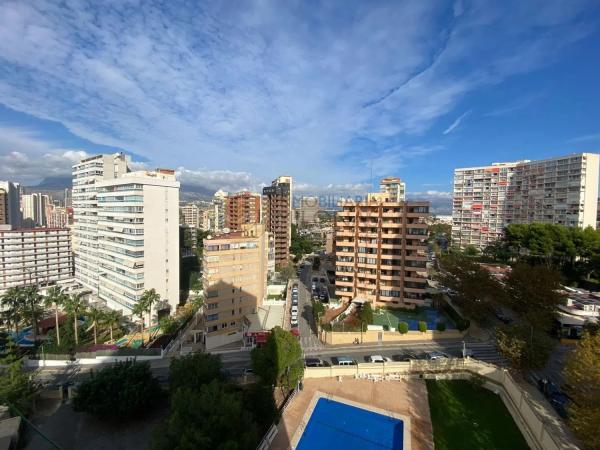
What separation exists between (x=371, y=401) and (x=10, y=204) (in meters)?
141

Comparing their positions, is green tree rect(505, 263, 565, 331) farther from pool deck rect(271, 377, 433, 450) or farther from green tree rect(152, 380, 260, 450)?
green tree rect(152, 380, 260, 450)

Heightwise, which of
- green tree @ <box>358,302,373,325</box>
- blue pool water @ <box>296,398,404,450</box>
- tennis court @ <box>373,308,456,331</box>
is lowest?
blue pool water @ <box>296,398,404,450</box>

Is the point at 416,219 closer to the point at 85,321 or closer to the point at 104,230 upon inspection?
the point at 104,230

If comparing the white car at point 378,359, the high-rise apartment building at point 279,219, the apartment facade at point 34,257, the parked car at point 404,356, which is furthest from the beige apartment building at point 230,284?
the apartment facade at point 34,257

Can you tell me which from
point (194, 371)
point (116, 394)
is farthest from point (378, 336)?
point (116, 394)

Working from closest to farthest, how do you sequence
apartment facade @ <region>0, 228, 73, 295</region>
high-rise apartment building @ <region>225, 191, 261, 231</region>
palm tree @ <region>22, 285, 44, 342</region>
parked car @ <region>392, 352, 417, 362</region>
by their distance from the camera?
parked car @ <region>392, 352, 417, 362</region>
palm tree @ <region>22, 285, 44, 342</region>
apartment facade @ <region>0, 228, 73, 295</region>
high-rise apartment building @ <region>225, 191, 261, 231</region>

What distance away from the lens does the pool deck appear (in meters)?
22.4

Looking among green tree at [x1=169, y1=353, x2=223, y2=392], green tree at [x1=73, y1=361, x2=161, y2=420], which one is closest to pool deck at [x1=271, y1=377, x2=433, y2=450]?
green tree at [x1=169, y1=353, x2=223, y2=392]

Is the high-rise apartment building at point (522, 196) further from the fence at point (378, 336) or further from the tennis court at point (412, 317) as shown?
the fence at point (378, 336)

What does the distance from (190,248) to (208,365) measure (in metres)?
101

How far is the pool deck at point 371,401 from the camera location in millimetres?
22391

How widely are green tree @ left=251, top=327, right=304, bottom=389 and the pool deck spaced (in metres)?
2.08

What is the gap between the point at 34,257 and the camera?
246 feet

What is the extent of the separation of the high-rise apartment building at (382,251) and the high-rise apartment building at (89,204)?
50.0m
